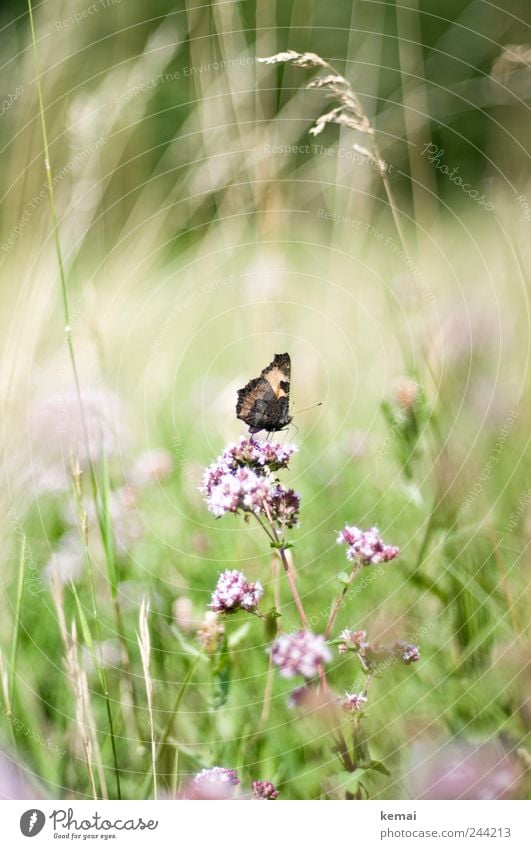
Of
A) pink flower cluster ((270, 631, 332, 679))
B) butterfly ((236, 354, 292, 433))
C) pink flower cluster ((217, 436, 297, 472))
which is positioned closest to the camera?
pink flower cluster ((270, 631, 332, 679))

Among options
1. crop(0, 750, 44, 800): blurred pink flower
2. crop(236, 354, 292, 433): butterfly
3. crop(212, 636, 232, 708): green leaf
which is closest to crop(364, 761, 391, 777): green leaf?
crop(212, 636, 232, 708): green leaf

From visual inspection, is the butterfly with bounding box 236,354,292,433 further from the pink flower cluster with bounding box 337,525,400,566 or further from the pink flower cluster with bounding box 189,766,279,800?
the pink flower cluster with bounding box 189,766,279,800

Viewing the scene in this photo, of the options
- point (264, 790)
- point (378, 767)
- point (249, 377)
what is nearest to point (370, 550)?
point (378, 767)

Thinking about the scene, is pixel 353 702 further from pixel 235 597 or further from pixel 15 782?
pixel 15 782
